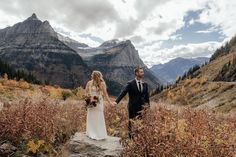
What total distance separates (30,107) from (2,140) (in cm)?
143

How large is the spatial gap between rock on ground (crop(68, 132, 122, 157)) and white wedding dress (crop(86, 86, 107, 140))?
49 cm

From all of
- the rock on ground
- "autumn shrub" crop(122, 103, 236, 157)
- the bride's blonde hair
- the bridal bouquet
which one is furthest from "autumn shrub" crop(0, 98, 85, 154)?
"autumn shrub" crop(122, 103, 236, 157)

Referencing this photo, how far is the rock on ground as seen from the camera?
11.7 m

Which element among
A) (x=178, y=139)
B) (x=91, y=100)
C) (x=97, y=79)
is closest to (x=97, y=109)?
(x=91, y=100)

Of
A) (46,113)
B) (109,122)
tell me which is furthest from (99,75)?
(109,122)

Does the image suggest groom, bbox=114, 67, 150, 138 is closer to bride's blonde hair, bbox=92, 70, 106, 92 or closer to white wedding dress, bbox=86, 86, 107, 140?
bride's blonde hair, bbox=92, 70, 106, 92

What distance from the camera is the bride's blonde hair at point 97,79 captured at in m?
13.3

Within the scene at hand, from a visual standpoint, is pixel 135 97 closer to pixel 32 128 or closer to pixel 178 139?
pixel 32 128

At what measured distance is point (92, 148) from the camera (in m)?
12.1

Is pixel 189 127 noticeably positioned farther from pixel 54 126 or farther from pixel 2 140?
pixel 2 140

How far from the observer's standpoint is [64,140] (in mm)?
14539

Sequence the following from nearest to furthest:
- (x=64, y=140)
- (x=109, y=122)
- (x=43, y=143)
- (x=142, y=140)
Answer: (x=142, y=140)
(x=43, y=143)
(x=64, y=140)
(x=109, y=122)

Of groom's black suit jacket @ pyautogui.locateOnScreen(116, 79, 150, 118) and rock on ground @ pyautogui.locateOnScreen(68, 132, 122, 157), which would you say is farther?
groom's black suit jacket @ pyautogui.locateOnScreen(116, 79, 150, 118)

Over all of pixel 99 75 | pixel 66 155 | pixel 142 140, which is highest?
pixel 99 75
